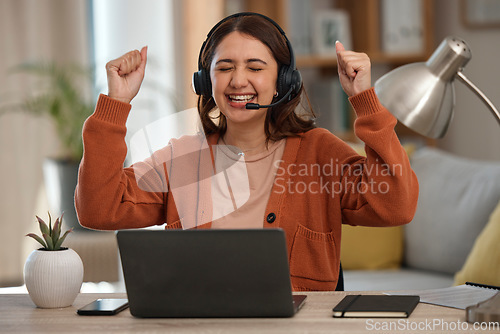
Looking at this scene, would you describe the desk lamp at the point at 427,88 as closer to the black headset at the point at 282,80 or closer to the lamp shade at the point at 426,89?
the lamp shade at the point at 426,89

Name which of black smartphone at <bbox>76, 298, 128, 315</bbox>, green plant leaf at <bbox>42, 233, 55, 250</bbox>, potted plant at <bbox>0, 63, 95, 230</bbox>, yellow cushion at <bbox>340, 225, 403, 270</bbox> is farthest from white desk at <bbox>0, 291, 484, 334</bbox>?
potted plant at <bbox>0, 63, 95, 230</bbox>

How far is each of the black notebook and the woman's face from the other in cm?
51

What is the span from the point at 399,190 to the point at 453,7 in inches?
94.1

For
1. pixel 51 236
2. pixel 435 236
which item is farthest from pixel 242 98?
pixel 435 236

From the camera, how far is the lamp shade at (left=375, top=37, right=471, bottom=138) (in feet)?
3.37

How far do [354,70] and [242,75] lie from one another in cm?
24

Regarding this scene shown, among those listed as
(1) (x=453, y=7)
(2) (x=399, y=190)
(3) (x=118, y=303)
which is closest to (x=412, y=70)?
(2) (x=399, y=190)

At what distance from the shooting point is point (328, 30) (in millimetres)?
3326

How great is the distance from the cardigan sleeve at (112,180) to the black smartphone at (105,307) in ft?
0.94

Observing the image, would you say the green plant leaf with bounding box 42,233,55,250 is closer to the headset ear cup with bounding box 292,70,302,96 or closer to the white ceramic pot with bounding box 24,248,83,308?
the white ceramic pot with bounding box 24,248,83,308

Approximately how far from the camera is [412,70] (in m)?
1.05

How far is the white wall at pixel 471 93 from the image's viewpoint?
3342mm

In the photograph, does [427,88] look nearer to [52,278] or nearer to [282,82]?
[282,82]

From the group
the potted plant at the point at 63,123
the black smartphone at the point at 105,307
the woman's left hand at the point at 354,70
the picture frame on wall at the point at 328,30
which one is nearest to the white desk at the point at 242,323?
the black smartphone at the point at 105,307
